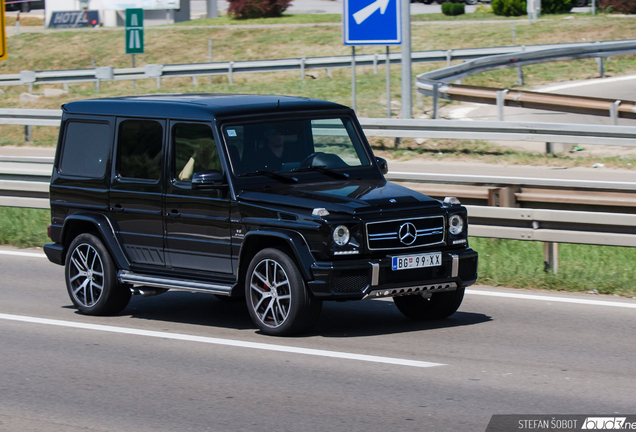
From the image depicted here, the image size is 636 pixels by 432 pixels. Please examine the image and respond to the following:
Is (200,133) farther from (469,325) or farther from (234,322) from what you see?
(469,325)

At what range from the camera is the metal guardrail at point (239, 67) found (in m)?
33.2

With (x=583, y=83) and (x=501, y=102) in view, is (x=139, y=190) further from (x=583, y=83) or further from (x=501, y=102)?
(x=583, y=83)

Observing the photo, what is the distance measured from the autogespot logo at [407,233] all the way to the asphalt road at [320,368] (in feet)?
2.39

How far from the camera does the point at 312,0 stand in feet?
250

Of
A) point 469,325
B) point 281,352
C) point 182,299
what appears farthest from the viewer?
point 182,299

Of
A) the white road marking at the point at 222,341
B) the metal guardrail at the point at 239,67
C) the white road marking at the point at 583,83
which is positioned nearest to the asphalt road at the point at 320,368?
the white road marking at the point at 222,341

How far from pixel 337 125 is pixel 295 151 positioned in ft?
1.88

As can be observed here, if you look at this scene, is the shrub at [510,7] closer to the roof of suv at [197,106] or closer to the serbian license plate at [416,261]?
the roof of suv at [197,106]

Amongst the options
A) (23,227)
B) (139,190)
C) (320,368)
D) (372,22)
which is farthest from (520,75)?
(320,368)

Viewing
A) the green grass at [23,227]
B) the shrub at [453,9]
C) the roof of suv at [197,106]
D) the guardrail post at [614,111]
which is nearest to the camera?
the roof of suv at [197,106]

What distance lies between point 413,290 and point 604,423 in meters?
2.31

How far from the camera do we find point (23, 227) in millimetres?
13914


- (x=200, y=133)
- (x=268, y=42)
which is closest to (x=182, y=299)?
(x=200, y=133)

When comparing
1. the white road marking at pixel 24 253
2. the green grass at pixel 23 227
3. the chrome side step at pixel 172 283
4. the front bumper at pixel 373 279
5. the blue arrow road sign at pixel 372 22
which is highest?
the blue arrow road sign at pixel 372 22
